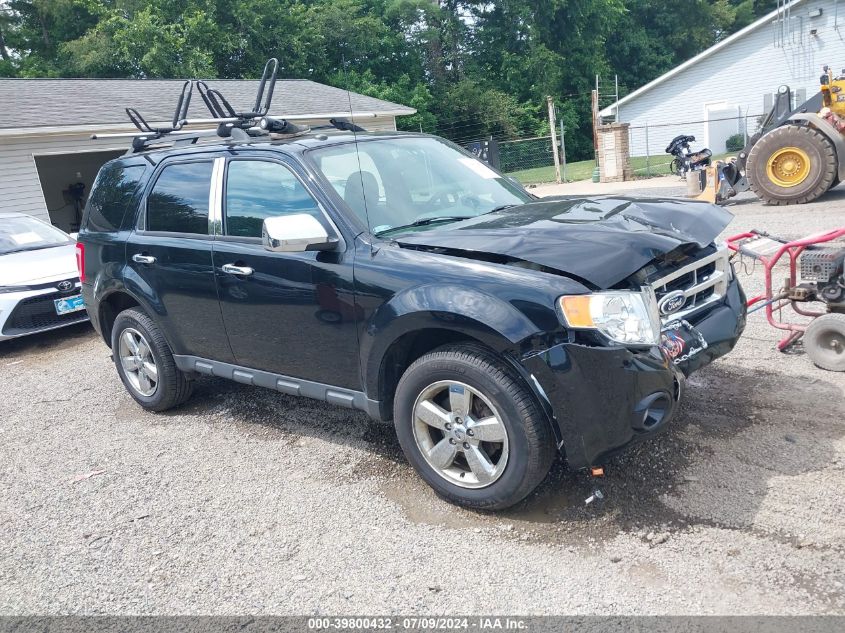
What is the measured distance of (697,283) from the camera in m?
3.93

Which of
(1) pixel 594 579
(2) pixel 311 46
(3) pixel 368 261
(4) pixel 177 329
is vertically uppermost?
(2) pixel 311 46

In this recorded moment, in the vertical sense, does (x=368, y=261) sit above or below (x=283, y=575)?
above

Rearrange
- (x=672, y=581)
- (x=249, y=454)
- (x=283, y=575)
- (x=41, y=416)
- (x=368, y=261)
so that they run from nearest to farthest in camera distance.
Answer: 1. (x=672, y=581)
2. (x=283, y=575)
3. (x=368, y=261)
4. (x=249, y=454)
5. (x=41, y=416)

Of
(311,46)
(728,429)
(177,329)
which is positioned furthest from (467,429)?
(311,46)

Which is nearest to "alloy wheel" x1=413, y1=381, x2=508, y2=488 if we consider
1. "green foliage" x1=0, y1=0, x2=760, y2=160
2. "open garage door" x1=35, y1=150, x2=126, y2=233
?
"open garage door" x1=35, y1=150, x2=126, y2=233

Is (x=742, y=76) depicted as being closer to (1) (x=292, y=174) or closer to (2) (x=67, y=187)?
(2) (x=67, y=187)

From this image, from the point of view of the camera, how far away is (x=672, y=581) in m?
2.91

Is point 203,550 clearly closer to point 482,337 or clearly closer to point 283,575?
point 283,575

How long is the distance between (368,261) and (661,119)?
1265 inches

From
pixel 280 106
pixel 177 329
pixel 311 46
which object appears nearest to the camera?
pixel 177 329

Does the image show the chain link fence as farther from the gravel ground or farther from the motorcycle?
the gravel ground

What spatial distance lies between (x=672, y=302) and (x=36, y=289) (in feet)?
22.8

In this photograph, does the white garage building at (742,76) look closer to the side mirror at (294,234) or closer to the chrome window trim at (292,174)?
the chrome window trim at (292,174)

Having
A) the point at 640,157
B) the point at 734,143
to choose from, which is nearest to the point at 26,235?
the point at 640,157
